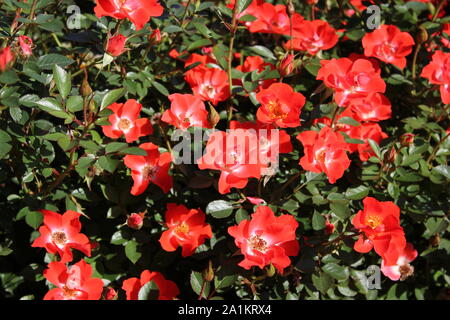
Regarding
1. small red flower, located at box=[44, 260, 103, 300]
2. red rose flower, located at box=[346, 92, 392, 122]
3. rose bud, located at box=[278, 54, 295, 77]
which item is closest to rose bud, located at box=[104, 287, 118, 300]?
small red flower, located at box=[44, 260, 103, 300]

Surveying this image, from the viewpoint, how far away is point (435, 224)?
1852 millimetres

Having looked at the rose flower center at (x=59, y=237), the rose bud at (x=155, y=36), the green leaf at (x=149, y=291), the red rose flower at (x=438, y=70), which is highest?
Result: the rose bud at (x=155, y=36)

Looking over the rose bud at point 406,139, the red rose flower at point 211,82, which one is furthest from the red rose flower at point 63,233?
the rose bud at point 406,139

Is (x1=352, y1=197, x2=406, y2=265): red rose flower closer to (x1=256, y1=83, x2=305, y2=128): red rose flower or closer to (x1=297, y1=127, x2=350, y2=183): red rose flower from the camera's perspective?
(x1=297, y1=127, x2=350, y2=183): red rose flower

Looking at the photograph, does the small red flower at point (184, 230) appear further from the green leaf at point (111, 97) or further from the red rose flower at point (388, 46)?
the red rose flower at point (388, 46)

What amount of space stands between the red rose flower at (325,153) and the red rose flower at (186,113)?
342 mm

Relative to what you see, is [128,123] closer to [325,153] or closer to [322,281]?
[325,153]

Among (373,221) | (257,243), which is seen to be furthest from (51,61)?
(373,221)

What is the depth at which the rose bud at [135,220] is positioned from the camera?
1718 millimetres

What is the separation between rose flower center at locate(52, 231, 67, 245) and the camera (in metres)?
1.70

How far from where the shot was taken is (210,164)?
1.58 metres
